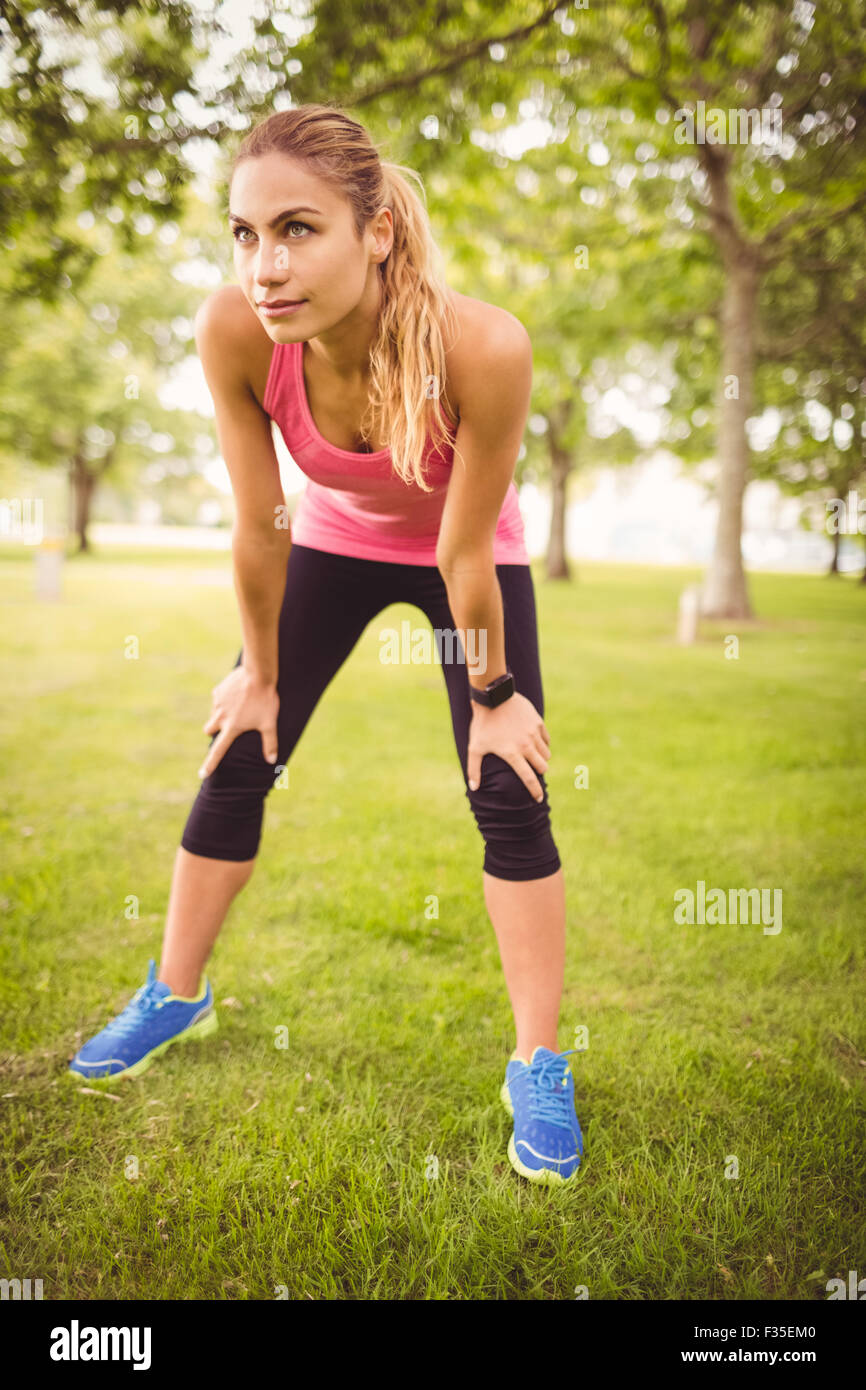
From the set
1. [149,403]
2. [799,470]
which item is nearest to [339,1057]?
[799,470]

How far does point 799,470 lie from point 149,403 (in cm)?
2438

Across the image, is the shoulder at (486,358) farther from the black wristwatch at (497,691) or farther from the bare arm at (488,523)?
the black wristwatch at (497,691)

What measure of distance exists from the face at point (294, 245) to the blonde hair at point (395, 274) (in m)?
0.04

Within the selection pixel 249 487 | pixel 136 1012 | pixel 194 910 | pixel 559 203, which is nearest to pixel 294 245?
pixel 249 487

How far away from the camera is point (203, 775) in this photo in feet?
7.76

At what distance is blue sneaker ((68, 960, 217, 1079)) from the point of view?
227cm

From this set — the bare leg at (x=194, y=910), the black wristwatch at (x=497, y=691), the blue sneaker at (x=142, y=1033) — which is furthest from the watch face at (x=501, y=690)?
the blue sneaker at (x=142, y=1033)

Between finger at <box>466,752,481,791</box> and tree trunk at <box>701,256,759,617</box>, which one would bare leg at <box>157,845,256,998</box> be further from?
tree trunk at <box>701,256,759,617</box>

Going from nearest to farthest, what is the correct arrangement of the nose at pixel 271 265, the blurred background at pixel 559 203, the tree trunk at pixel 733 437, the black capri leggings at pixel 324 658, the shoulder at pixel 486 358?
the nose at pixel 271 265, the shoulder at pixel 486 358, the black capri leggings at pixel 324 658, the blurred background at pixel 559 203, the tree trunk at pixel 733 437

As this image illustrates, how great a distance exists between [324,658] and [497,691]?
1.98 ft

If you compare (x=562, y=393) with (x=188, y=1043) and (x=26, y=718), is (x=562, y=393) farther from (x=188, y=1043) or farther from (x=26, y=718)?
(x=188, y=1043)

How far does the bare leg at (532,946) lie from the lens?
2.11 m

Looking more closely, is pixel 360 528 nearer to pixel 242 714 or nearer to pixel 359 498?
pixel 359 498

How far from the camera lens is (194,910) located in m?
2.35
